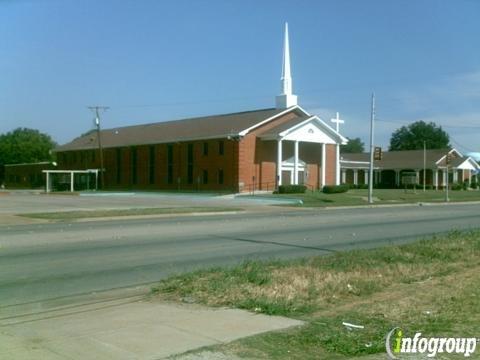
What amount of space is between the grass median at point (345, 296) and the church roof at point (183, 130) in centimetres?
4857

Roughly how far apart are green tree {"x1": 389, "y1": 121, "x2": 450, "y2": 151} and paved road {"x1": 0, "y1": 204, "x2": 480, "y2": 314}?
120338 mm

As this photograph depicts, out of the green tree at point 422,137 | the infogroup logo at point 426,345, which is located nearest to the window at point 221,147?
the infogroup logo at point 426,345

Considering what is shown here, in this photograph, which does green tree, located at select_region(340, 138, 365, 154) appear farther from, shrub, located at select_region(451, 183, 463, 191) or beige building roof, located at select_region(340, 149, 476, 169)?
shrub, located at select_region(451, 183, 463, 191)

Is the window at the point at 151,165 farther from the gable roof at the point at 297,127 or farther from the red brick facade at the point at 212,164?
the gable roof at the point at 297,127

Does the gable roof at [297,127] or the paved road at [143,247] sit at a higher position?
the gable roof at [297,127]

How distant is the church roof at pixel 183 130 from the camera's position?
63.6 m

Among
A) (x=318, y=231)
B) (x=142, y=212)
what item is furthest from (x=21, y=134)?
(x=318, y=231)

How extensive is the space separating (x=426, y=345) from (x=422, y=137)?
141 meters

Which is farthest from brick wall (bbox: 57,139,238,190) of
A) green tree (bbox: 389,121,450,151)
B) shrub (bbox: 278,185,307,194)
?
green tree (bbox: 389,121,450,151)

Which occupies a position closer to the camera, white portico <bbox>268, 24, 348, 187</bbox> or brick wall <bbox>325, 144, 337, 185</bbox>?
white portico <bbox>268, 24, 348, 187</bbox>

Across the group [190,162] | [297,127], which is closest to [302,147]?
[297,127]

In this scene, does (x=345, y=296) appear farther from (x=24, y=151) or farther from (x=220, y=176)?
(x=24, y=151)

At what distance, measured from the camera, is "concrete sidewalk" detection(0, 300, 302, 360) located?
6.36 m

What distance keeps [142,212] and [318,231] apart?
12.0m
